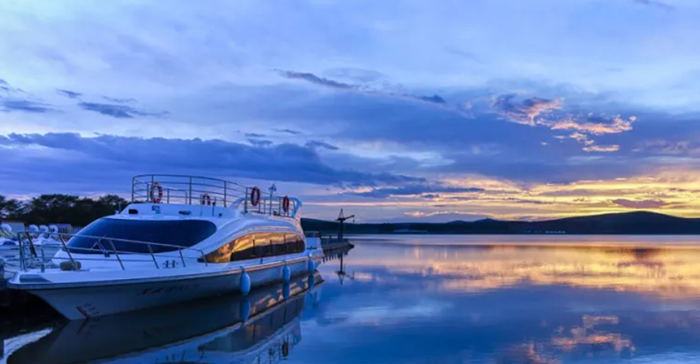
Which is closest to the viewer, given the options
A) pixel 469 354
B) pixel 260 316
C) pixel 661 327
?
pixel 469 354

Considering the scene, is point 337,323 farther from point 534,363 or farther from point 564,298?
point 564,298

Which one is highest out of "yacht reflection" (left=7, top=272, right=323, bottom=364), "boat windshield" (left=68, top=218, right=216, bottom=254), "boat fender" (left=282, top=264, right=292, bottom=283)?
"boat windshield" (left=68, top=218, right=216, bottom=254)

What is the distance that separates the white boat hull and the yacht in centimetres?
2

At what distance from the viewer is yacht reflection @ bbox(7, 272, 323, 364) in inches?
492

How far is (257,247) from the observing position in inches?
894

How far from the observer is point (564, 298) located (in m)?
23.1

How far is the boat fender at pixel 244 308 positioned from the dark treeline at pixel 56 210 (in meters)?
50.5

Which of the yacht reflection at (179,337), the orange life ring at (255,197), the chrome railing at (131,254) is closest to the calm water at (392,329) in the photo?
the yacht reflection at (179,337)

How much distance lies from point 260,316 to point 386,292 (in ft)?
25.4

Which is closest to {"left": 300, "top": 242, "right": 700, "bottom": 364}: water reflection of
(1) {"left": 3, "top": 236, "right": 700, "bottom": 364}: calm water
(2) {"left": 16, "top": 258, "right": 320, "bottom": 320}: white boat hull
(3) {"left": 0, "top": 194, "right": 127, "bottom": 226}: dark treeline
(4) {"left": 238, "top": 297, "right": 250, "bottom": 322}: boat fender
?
(1) {"left": 3, "top": 236, "right": 700, "bottom": 364}: calm water

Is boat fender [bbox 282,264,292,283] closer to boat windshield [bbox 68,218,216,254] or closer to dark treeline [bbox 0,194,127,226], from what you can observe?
boat windshield [bbox 68,218,216,254]

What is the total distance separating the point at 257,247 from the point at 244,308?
373cm

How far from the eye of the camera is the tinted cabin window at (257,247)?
64.1 ft

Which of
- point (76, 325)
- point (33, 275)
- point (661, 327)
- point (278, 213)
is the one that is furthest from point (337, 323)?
point (278, 213)
